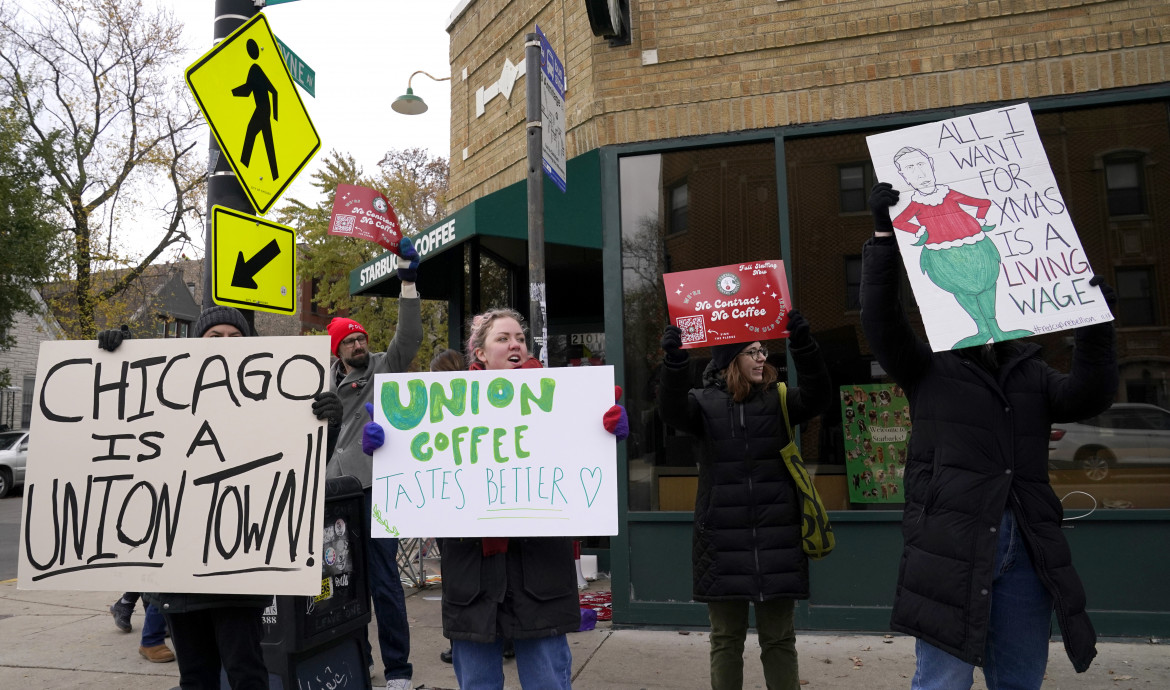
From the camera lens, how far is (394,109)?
12.6 metres

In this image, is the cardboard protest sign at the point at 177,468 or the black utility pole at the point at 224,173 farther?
the black utility pole at the point at 224,173

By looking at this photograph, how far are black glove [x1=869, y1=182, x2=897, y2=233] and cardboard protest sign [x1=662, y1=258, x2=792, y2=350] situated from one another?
778 millimetres

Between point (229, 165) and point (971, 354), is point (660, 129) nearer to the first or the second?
point (229, 165)

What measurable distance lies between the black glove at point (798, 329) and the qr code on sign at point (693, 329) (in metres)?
0.43

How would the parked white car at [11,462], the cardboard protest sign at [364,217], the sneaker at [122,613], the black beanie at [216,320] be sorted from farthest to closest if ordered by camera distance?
1. the parked white car at [11,462]
2. the sneaker at [122,613]
3. the cardboard protest sign at [364,217]
4. the black beanie at [216,320]

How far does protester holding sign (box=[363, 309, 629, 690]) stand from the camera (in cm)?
263

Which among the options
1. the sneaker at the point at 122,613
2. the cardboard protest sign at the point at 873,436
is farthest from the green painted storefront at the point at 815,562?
the sneaker at the point at 122,613

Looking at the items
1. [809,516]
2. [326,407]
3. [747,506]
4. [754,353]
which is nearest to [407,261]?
[326,407]

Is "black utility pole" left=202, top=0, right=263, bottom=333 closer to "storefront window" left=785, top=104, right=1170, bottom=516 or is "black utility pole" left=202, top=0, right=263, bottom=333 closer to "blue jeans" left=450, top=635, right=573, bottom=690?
"blue jeans" left=450, top=635, right=573, bottom=690

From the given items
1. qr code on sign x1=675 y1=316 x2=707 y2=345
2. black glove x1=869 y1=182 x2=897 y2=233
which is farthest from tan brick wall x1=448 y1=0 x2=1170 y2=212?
black glove x1=869 y1=182 x2=897 y2=233

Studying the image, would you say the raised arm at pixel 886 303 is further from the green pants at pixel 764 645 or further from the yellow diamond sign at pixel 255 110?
the yellow diamond sign at pixel 255 110

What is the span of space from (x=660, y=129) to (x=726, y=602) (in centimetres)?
372

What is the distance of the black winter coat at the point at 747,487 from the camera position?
340 cm

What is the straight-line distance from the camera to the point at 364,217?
4.70 m
